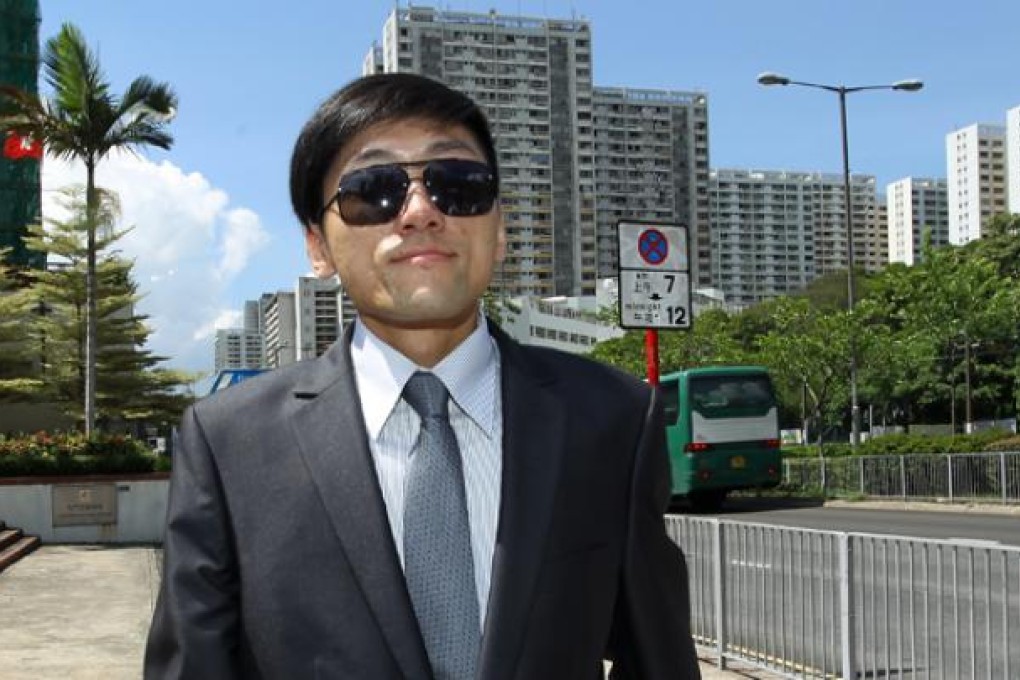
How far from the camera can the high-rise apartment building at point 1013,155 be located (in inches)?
4163

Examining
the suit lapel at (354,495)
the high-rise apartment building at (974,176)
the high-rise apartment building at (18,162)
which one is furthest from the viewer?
the high-rise apartment building at (974,176)

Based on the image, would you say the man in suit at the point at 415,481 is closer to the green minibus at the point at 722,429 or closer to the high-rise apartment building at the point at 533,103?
the green minibus at the point at 722,429

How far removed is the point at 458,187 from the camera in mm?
1928

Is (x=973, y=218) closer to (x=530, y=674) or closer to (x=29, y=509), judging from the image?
(x=29, y=509)

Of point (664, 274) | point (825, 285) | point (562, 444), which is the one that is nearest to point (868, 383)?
point (664, 274)

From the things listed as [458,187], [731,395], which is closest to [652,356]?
[458,187]

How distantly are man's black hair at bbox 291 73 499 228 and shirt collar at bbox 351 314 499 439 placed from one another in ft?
0.93

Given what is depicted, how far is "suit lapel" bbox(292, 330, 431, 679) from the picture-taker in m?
1.67

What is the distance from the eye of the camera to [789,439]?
82312 mm

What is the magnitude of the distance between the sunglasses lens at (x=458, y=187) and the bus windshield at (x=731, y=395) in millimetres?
21632

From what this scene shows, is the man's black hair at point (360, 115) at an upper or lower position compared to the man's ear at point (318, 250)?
upper

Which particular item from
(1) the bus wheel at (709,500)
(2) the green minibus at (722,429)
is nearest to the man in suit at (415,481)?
(2) the green minibus at (722,429)

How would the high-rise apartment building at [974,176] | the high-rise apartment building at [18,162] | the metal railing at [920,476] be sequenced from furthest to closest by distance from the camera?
the high-rise apartment building at [974,176], the high-rise apartment building at [18,162], the metal railing at [920,476]

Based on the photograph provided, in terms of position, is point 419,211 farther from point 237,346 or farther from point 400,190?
point 237,346
